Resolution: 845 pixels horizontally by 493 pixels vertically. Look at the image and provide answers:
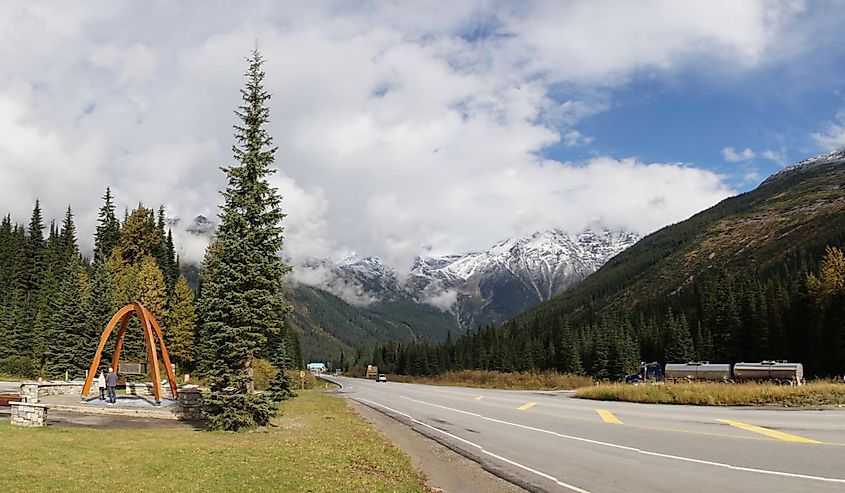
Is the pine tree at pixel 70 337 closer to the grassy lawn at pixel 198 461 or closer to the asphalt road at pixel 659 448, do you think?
the grassy lawn at pixel 198 461

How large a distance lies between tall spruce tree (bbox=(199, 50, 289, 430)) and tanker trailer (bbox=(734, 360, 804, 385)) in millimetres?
34844

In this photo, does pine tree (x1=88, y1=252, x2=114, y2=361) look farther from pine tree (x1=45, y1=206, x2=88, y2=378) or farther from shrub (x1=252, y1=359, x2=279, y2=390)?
shrub (x1=252, y1=359, x2=279, y2=390)

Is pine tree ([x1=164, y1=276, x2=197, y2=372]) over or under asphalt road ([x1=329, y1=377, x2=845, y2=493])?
over

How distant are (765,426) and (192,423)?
20.5 metres

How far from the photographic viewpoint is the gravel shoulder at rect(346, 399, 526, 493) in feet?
42.8

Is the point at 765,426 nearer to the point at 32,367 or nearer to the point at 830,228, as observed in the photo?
the point at 32,367

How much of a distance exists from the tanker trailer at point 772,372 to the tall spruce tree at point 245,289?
34.8m

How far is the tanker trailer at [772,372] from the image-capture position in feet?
136

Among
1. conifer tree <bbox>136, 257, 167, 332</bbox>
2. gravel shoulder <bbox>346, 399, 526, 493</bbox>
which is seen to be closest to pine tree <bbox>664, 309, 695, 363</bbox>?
conifer tree <bbox>136, 257, 167, 332</bbox>

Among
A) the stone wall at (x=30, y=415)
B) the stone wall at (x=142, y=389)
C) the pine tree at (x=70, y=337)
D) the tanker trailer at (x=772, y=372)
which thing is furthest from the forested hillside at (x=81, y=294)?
the tanker trailer at (x=772, y=372)

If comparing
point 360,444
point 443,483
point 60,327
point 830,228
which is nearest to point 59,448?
point 360,444

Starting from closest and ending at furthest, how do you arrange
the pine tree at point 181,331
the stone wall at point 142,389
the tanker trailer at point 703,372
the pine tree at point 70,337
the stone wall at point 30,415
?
the stone wall at point 30,415
the stone wall at point 142,389
the tanker trailer at point 703,372
the pine tree at point 70,337
the pine tree at point 181,331

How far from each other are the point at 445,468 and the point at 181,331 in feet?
207

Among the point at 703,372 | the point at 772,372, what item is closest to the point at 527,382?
the point at 703,372
